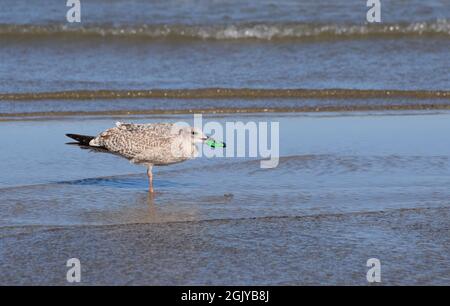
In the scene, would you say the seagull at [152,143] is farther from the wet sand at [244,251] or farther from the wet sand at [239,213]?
the wet sand at [244,251]

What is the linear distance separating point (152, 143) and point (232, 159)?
1242 mm

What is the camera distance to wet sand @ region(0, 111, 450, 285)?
534cm

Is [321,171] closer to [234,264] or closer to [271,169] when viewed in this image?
[271,169]

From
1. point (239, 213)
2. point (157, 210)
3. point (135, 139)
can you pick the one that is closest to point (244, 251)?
point (239, 213)

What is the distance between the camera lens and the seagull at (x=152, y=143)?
701cm

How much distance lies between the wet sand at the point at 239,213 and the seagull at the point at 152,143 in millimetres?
264

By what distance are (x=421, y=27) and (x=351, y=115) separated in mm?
5161

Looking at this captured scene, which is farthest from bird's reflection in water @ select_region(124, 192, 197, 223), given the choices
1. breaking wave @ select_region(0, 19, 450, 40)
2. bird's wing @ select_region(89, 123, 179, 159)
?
breaking wave @ select_region(0, 19, 450, 40)

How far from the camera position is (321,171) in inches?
304

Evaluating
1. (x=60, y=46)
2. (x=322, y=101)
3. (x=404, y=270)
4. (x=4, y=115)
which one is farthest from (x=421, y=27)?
(x=404, y=270)

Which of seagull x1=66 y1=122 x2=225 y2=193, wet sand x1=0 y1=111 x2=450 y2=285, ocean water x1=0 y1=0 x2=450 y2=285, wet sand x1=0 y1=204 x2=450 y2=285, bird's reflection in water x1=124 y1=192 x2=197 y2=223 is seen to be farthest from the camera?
seagull x1=66 y1=122 x2=225 y2=193

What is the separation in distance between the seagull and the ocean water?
0.87 feet

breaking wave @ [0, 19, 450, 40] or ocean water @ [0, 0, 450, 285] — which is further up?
breaking wave @ [0, 19, 450, 40]

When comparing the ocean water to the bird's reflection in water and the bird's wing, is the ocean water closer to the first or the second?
the bird's reflection in water
